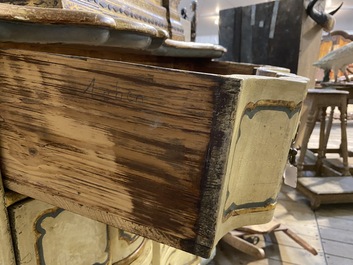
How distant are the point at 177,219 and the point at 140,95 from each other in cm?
17

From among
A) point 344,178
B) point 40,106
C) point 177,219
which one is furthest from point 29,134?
point 344,178

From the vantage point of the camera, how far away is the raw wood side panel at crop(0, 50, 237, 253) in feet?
1.15

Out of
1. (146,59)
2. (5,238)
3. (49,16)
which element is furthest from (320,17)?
(5,238)

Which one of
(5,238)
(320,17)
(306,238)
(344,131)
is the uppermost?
(320,17)

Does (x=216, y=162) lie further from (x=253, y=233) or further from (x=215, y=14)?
(x=215, y=14)

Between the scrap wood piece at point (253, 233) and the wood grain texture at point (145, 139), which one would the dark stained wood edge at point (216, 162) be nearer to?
the wood grain texture at point (145, 139)

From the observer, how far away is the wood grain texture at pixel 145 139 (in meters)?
0.34

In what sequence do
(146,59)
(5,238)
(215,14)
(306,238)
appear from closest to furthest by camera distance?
1. (5,238)
2. (146,59)
3. (306,238)
4. (215,14)

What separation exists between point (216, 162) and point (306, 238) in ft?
5.91

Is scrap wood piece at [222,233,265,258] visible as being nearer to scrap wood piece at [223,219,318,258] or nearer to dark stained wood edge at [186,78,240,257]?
scrap wood piece at [223,219,318,258]

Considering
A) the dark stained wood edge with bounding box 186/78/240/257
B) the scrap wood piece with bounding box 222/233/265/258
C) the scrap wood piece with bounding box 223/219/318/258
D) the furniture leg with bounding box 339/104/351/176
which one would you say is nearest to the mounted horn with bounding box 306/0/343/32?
the furniture leg with bounding box 339/104/351/176

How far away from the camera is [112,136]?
0.39m

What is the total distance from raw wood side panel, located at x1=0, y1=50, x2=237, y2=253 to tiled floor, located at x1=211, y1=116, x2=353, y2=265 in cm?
139

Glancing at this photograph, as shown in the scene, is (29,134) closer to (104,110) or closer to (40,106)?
(40,106)
